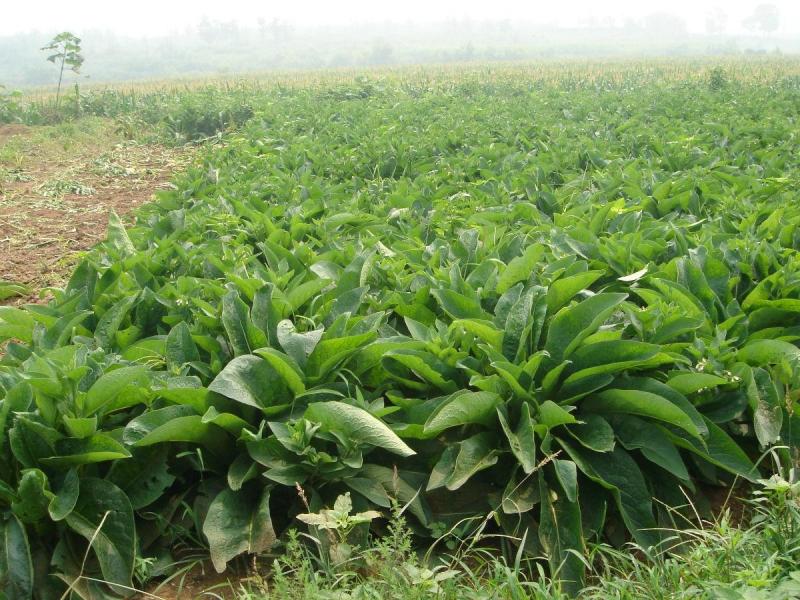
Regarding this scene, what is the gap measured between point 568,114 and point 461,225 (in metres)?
6.02

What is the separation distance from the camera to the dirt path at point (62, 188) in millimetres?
5773

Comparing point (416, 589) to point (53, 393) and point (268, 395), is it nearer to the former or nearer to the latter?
point (268, 395)

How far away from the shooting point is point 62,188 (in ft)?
28.3

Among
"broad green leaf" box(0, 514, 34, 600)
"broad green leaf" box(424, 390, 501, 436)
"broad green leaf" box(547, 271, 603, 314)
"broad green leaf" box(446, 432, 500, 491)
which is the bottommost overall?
"broad green leaf" box(0, 514, 34, 600)

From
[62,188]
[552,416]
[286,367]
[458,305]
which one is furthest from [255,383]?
[62,188]

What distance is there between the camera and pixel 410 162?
7.11 m

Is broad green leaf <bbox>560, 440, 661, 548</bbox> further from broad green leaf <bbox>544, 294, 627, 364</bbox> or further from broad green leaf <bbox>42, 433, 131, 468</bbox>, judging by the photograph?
broad green leaf <bbox>42, 433, 131, 468</bbox>

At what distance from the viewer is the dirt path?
5.77 m

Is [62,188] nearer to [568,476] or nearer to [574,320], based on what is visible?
[574,320]

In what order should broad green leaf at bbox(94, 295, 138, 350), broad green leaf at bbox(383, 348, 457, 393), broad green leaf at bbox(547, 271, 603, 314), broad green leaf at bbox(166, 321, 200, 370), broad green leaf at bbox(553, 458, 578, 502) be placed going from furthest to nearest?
broad green leaf at bbox(94, 295, 138, 350) → broad green leaf at bbox(547, 271, 603, 314) → broad green leaf at bbox(166, 321, 200, 370) → broad green leaf at bbox(383, 348, 457, 393) → broad green leaf at bbox(553, 458, 578, 502)

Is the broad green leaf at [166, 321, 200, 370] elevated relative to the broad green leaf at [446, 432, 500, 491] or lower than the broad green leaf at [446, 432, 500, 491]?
elevated

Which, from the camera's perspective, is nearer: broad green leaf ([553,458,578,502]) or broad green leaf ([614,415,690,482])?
broad green leaf ([553,458,578,502])

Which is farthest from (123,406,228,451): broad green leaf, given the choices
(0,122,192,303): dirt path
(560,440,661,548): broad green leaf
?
(0,122,192,303): dirt path

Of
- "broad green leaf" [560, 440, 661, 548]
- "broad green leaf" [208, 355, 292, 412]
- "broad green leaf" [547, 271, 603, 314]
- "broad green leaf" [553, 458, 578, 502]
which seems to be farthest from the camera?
"broad green leaf" [547, 271, 603, 314]
